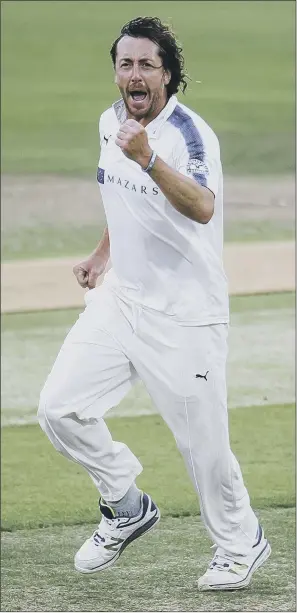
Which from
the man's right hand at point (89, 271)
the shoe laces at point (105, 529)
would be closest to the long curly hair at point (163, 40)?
the man's right hand at point (89, 271)

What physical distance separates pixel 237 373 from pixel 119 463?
4.42 metres

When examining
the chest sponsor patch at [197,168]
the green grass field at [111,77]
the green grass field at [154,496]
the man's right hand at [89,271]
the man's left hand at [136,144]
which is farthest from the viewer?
the green grass field at [111,77]

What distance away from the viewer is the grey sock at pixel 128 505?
5398 mm

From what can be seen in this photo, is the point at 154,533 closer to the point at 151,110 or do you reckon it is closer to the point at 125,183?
the point at 125,183

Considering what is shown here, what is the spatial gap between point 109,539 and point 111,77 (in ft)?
65.0

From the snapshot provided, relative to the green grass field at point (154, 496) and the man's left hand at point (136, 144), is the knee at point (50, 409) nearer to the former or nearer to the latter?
the green grass field at point (154, 496)

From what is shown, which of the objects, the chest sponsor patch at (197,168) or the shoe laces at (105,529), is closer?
the chest sponsor patch at (197,168)

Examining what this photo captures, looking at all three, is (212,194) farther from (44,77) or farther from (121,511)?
Answer: (44,77)

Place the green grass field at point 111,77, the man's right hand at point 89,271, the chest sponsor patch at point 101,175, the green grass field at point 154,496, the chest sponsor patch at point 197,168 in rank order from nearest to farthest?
1. the chest sponsor patch at point 197,168
2. the chest sponsor patch at point 101,175
3. the green grass field at point 154,496
4. the man's right hand at point 89,271
5. the green grass field at point 111,77

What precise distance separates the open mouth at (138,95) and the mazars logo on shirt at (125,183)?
11.9 inches

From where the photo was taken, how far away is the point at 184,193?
15.5 feet

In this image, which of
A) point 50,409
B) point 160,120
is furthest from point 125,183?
point 50,409

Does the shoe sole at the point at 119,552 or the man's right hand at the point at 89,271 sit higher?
the man's right hand at the point at 89,271

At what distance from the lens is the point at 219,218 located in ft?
16.9
